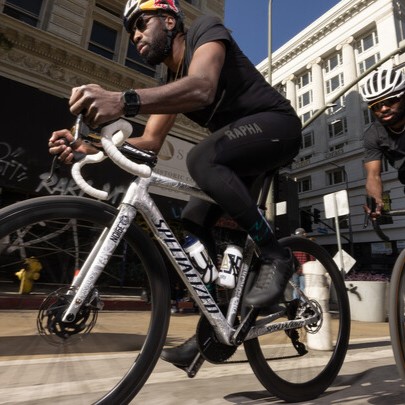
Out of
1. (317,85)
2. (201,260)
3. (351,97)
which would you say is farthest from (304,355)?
(317,85)

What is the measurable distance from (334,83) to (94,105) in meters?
40.5

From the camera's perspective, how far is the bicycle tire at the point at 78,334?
1.28 m

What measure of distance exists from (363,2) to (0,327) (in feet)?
137

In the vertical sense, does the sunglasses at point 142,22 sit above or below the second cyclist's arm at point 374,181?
above

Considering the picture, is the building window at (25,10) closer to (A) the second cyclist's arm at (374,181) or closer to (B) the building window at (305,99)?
(A) the second cyclist's arm at (374,181)

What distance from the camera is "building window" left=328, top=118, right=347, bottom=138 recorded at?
1370 inches

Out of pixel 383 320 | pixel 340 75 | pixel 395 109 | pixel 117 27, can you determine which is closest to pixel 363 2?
pixel 340 75

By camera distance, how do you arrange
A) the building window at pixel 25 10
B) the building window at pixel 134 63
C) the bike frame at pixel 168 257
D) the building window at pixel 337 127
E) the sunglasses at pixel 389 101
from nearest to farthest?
the bike frame at pixel 168 257 < the sunglasses at pixel 389 101 < the building window at pixel 25 10 < the building window at pixel 134 63 < the building window at pixel 337 127

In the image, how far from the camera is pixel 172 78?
213cm

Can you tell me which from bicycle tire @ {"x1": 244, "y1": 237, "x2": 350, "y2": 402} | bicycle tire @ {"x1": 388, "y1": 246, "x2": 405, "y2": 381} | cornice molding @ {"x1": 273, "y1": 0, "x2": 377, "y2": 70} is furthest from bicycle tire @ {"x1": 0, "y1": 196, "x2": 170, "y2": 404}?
cornice molding @ {"x1": 273, "y1": 0, "x2": 377, "y2": 70}

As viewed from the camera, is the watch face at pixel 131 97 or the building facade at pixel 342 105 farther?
the building facade at pixel 342 105

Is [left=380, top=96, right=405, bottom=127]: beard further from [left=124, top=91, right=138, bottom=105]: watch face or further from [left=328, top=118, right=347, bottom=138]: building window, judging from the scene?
[left=328, top=118, right=347, bottom=138]: building window

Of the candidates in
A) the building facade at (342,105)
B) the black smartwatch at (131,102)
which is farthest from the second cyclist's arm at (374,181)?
the building facade at (342,105)

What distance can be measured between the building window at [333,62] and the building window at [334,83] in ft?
4.36
